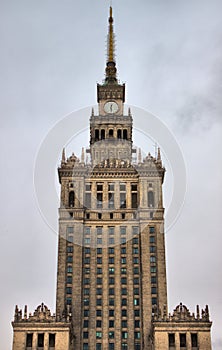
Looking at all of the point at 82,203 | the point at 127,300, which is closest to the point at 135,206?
the point at 82,203

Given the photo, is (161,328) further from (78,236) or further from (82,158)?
(82,158)

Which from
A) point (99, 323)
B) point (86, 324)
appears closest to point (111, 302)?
point (99, 323)

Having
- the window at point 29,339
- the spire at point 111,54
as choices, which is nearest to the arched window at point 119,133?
the spire at point 111,54

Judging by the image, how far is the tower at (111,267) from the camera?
108m

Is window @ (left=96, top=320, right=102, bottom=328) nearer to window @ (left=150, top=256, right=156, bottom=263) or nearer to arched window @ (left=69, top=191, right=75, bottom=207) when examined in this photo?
window @ (left=150, top=256, right=156, bottom=263)

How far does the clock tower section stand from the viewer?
14625 centimetres

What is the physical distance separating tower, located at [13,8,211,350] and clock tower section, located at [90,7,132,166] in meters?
0.35

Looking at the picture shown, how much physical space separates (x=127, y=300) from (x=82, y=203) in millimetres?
22709

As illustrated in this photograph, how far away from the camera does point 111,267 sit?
416 ft

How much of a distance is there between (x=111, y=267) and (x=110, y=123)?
3948 cm

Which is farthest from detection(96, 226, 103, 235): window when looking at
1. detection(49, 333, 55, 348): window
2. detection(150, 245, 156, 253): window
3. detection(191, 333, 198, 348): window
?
detection(191, 333, 198, 348): window

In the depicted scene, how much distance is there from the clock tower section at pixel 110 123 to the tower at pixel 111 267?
0.35 metres

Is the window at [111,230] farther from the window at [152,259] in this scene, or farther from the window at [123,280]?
the window at [123,280]

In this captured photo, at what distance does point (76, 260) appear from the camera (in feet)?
416
